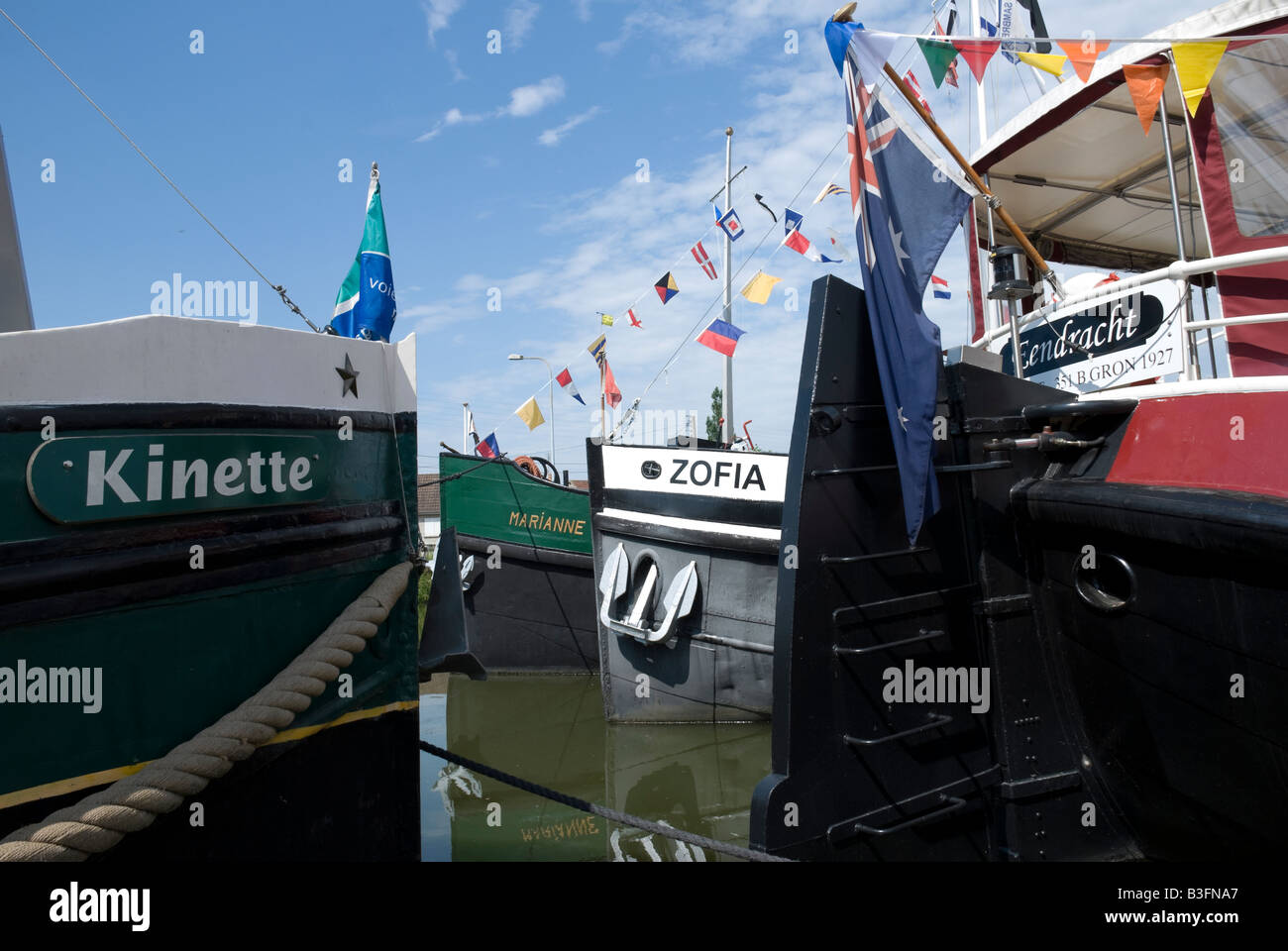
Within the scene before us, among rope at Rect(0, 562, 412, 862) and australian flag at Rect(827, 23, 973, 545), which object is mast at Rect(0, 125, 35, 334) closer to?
rope at Rect(0, 562, 412, 862)

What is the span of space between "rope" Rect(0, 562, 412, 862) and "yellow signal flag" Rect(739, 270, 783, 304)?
838 centimetres

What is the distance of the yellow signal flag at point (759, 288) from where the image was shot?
10.7 metres

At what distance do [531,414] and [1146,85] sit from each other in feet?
33.0

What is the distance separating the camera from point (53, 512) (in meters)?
2.23

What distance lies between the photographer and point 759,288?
35.4 feet

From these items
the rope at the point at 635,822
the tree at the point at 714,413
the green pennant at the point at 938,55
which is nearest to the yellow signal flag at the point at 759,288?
the green pennant at the point at 938,55

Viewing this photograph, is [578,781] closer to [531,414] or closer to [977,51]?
[977,51]

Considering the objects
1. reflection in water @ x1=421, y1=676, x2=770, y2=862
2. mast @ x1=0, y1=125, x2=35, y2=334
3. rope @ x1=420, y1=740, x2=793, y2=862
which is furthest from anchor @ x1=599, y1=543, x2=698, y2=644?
mast @ x1=0, y1=125, x2=35, y2=334

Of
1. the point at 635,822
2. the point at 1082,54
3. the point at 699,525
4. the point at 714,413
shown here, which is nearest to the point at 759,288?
the point at 699,525

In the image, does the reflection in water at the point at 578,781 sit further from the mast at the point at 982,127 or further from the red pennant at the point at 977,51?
the red pennant at the point at 977,51

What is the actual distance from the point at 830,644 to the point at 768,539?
11.9 feet

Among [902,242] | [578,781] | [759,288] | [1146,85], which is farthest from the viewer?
[759,288]

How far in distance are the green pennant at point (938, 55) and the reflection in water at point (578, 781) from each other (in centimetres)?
473

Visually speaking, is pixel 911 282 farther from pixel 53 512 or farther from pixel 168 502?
pixel 53 512
